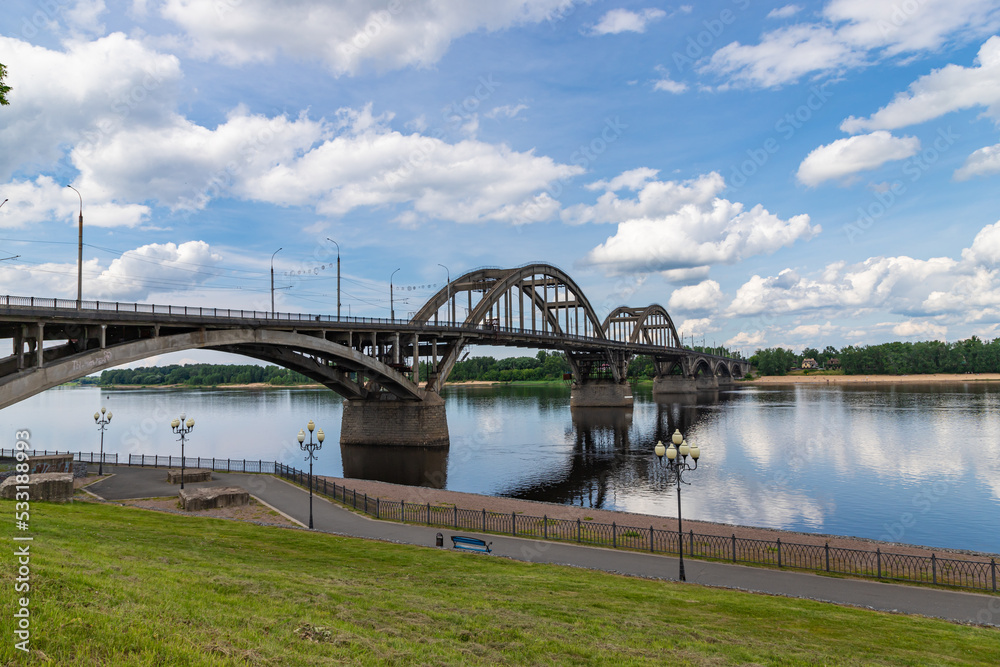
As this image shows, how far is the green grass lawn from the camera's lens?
22.3 ft

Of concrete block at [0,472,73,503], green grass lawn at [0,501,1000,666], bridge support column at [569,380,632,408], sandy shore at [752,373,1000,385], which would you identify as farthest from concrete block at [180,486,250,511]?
sandy shore at [752,373,1000,385]

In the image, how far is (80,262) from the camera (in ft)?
103

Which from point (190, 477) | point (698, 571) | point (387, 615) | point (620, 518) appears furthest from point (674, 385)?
point (387, 615)

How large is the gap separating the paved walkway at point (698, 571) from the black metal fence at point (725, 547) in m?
0.57

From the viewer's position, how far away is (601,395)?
104 metres

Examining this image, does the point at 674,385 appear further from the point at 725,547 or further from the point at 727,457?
the point at 725,547

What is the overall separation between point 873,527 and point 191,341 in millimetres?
40843

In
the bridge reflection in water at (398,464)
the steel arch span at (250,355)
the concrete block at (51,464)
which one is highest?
the steel arch span at (250,355)

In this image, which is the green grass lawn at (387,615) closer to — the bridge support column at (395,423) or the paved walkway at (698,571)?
the paved walkway at (698,571)

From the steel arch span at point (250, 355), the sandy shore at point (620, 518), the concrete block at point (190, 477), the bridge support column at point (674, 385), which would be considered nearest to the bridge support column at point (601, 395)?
the bridge support column at point (674, 385)

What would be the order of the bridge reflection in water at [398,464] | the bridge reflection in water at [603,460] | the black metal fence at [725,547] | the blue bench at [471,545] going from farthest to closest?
1. the bridge reflection in water at [398,464]
2. the bridge reflection in water at [603,460]
3. the blue bench at [471,545]
4. the black metal fence at [725,547]

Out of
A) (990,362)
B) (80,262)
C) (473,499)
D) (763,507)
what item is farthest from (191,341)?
(990,362)

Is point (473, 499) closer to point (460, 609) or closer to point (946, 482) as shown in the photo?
point (460, 609)

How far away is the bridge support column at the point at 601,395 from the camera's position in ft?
337
